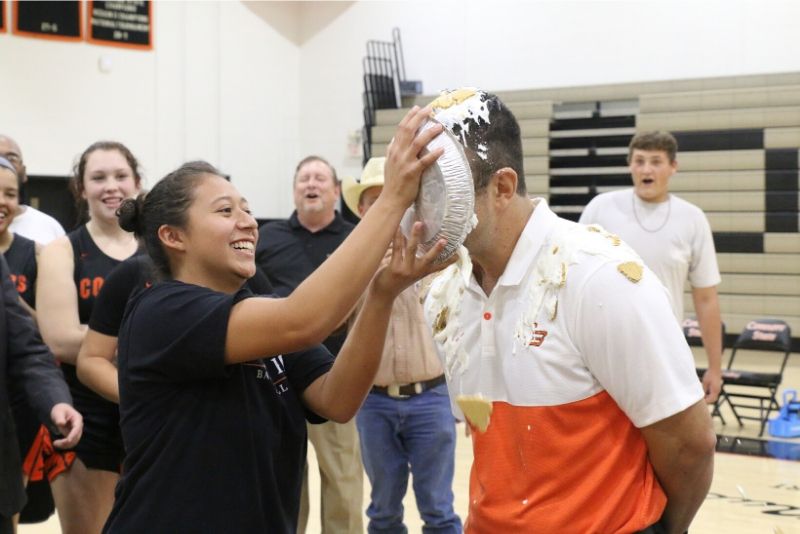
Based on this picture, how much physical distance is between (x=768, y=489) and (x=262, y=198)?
10878mm

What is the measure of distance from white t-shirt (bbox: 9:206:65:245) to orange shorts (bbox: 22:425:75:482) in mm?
1295

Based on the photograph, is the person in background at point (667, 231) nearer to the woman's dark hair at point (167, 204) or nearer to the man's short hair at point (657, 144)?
the man's short hair at point (657, 144)

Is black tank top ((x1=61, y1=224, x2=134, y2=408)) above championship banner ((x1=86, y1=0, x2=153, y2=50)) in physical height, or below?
below

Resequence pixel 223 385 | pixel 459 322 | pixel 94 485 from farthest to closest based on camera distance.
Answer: pixel 94 485 < pixel 459 322 < pixel 223 385

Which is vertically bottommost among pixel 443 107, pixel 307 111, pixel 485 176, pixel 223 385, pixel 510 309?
pixel 223 385

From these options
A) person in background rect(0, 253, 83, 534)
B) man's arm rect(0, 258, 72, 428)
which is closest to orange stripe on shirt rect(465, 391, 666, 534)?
person in background rect(0, 253, 83, 534)

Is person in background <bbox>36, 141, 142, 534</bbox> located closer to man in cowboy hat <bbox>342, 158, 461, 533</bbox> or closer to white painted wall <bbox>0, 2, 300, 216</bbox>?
man in cowboy hat <bbox>342, 158, 461, 533</bbox>

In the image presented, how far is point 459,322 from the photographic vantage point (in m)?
2.14

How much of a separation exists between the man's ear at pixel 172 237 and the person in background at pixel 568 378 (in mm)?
673

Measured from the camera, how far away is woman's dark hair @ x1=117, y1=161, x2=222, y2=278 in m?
2.14

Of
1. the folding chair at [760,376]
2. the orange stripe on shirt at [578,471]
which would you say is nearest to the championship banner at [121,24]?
the folding chair at [760,376]

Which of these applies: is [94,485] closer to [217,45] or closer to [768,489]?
[768,489]

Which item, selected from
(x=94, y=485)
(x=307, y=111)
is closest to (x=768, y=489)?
(x=94, y=485)

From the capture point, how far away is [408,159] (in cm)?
174
